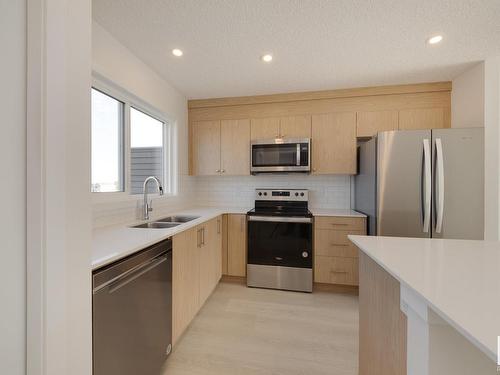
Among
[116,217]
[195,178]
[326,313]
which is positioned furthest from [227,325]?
[195,178]

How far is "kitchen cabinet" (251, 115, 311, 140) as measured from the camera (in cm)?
294

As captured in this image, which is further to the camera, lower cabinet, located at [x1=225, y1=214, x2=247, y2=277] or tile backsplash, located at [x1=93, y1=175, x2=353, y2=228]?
tile backsplash, located at [x1=93, y1=175, x2=353, y2=228]

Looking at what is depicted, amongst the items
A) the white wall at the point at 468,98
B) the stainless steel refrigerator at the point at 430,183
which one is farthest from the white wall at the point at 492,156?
the stainless steel refrigerator at the point at 430,183

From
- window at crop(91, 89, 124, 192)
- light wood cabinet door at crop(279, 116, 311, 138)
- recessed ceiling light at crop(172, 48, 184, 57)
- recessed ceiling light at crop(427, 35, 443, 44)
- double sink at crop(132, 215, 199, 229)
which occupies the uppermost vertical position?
recessed ceiling light at crop(172, 48, 184, 57)

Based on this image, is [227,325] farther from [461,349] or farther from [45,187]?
[45,187]

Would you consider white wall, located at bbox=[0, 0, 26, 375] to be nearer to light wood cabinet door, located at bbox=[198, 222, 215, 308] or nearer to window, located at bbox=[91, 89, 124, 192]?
window, located at bbox=[91, 89, 124, 192]

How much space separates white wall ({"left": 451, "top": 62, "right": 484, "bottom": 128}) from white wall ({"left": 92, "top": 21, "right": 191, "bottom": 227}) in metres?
3.19

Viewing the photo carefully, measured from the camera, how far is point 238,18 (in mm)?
1619

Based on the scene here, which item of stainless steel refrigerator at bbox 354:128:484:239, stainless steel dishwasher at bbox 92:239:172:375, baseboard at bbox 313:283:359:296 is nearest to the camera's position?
stainless steel dishwasher at bbox 92:239:172:375

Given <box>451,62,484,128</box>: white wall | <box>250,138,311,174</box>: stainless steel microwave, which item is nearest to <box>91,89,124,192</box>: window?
<box>250,138,311,174</box>: stainless steel microwave

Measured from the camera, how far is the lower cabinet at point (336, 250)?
260 cm

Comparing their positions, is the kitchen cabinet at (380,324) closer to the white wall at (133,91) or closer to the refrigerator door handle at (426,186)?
the refrigerator door handle at (426,186)

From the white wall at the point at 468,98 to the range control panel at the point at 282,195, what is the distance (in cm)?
181

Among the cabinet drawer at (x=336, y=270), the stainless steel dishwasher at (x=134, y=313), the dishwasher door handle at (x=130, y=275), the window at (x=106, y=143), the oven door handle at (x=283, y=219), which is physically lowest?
the cabinet drawer at (x=336, y=270)
